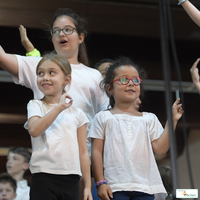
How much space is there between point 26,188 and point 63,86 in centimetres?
154

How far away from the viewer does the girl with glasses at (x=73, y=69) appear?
1.62 metres

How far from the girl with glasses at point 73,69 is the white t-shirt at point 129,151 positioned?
136 mm

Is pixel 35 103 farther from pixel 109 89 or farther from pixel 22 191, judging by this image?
pixel 22 191

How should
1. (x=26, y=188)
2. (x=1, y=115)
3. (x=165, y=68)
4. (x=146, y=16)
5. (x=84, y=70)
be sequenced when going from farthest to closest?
(x=1, y=115), (x=146, y=16), (x=26, y=188), (x=84, y=70), (x=165, y=68)

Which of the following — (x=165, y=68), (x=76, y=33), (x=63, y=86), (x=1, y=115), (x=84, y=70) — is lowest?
(x=165, y=68)

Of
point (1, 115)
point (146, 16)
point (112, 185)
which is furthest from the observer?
point (1, 115)

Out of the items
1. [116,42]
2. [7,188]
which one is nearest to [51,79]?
[7,188]

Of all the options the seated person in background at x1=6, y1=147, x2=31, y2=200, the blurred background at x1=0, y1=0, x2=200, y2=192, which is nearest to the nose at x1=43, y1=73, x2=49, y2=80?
the seated person in background at x1=6, y1=147, x2=31, y2=200

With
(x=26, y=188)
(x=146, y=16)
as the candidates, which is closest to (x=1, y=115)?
(x=26, y=188)

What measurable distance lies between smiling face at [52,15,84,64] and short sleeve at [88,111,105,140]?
390 mm

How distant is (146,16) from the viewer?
342 centimetres

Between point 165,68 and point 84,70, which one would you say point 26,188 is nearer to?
point 84,70

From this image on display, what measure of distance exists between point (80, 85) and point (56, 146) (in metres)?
0.44

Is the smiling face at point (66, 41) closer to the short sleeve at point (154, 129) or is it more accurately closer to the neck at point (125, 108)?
the neck at point (125, 108)
